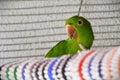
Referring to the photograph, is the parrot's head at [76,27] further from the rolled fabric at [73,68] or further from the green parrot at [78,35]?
the rolled fabric at [73,68]

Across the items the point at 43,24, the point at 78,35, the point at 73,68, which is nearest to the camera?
the point at 73,68

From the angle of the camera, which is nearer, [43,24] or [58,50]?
[58,50]

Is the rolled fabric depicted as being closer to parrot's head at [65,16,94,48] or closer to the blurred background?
parrot's head at [65,16,94,48]

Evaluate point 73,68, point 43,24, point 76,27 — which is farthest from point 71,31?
point 43,24

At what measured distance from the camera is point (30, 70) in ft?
0.93

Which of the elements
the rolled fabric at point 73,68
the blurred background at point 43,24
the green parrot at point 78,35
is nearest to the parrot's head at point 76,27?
the green parrot at point 78,35

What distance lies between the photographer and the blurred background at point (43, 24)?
740mm

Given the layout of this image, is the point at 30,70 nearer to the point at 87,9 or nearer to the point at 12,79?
the point at 12,79

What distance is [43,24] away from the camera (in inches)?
29.7

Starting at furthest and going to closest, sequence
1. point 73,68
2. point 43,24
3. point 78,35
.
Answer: point 43,24 < point 78,35 < point 73,68

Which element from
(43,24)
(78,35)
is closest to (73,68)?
(78,35)

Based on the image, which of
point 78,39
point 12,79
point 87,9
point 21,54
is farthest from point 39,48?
point 12,79

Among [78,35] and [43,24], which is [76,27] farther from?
[43,24]

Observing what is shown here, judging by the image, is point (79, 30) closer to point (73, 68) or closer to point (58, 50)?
point (58, 50)
